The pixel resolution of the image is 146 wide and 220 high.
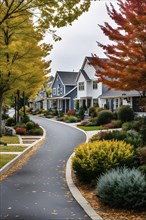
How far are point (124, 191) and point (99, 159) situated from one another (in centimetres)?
272

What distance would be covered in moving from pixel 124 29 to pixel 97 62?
2.25 metres

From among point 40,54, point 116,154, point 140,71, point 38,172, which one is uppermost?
point 40,54

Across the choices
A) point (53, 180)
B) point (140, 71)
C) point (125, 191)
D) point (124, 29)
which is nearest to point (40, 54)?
point (124, 29)

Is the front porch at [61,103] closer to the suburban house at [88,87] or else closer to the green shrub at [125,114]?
the suburban house at [88,87]

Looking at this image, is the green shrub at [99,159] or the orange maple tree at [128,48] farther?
the orange maple tree at [128,48]

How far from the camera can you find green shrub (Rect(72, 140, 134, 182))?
1062 cm

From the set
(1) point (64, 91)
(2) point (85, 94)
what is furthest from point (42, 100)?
(2) point (85, 94)

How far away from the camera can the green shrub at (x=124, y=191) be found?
26.0 ft

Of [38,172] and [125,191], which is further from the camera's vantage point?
[38,172]

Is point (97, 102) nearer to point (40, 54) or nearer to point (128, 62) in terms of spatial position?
point (40, 54)

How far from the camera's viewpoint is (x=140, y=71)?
53.6 feet

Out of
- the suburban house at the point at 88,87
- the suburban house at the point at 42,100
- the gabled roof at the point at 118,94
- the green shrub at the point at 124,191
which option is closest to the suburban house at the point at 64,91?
the suburban house at the point at 42,100

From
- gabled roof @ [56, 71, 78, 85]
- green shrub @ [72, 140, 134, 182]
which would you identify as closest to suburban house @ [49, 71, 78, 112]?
gabled roof @ [56, 71, 78, 85]

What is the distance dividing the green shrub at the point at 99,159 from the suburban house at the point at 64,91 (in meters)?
53.6
